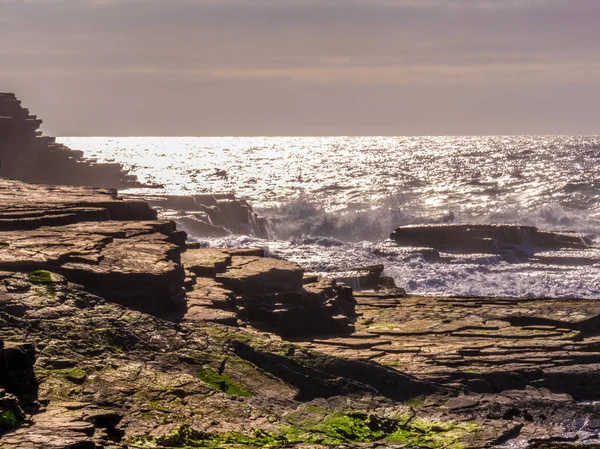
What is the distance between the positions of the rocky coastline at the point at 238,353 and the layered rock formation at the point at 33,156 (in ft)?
81.6

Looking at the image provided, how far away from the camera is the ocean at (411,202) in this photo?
34.7m

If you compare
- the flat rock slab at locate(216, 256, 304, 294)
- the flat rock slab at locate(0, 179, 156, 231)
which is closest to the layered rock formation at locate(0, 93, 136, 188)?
the flat rock slab at locate(0, 179, 156, 231)

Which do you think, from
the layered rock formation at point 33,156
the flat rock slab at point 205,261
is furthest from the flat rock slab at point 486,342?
the layered rock formation at point 33,156

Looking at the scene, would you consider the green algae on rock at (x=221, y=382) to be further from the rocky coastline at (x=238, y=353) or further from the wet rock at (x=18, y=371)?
the wet rock at (x=18, y=371)

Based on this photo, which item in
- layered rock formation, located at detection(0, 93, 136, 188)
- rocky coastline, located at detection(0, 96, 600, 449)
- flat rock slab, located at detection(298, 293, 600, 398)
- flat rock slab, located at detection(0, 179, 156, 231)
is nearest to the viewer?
rocky coastline, located at detection(0, 96, 600, 449)

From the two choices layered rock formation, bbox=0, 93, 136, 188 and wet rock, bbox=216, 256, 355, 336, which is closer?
wet rock, bbox=216, 256, 355, 336

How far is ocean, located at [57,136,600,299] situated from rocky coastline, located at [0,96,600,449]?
34.2ft

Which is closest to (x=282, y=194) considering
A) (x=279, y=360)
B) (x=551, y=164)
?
(x=551, y=164)

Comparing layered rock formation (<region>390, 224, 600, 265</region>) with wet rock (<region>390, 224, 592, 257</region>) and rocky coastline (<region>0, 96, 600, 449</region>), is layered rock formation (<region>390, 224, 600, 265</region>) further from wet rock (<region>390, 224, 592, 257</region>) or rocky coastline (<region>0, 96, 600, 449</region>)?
rocky coastline (<region>0, 96, 600, 449</region>)

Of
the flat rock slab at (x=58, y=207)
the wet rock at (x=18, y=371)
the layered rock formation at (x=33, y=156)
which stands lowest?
the wet rock at (x=18, y=371)

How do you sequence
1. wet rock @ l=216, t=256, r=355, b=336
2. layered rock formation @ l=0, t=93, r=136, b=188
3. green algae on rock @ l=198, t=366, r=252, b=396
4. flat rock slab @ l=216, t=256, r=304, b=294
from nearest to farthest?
green algae on rock @ l=198, t=366, r=252, b=396, wet rock @ l=216, t=256, r=355, b=336, flat rock slab @ l=216, t=256, r=304, b=294, layered rock formation @ l=0, t=93, r=136, b=188

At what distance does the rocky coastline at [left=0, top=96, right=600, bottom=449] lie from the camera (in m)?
11.0

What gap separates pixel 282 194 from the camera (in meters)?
84.9

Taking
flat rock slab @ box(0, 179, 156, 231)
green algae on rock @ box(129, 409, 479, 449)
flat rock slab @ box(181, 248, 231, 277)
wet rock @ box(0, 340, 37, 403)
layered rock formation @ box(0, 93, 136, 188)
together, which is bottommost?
green algae on rock @ box(129, 409, 479, 449)
